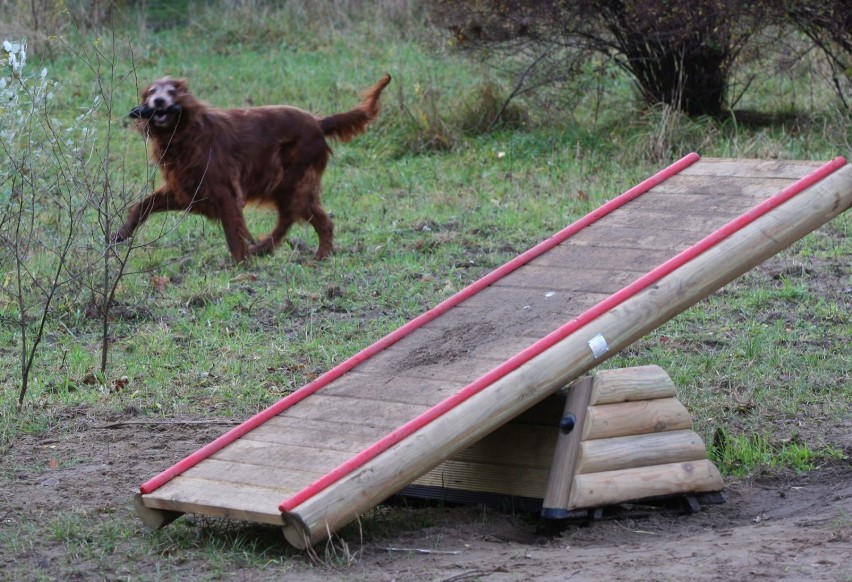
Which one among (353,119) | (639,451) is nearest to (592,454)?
(639,451)

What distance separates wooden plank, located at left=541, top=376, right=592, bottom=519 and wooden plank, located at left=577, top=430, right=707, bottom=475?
0.05 metres

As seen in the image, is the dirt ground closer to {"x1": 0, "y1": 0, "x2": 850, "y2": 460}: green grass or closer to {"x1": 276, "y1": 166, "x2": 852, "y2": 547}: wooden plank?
{"x1": 276, "y1": 166, "x2": 852, "y2": 547}: wooden plank

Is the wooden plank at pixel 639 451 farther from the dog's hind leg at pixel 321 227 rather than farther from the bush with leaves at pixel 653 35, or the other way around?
the bush with leaves at pixel 653 35

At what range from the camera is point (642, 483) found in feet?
13.5

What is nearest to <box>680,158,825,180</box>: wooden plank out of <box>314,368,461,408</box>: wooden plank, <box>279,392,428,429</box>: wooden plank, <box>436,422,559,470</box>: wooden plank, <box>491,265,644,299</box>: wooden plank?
<box>491,265,644,299</box>: wooden plank

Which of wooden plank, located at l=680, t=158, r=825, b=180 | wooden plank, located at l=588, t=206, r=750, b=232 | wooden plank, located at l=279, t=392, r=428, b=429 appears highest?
wooden plank, located at l=680, t=158, r=825, b=180

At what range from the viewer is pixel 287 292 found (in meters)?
7.21

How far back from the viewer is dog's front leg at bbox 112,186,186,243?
8.00 metres

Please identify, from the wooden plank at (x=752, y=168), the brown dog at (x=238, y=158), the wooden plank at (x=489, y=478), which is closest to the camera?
the wooden plank at (x=489, y=478)

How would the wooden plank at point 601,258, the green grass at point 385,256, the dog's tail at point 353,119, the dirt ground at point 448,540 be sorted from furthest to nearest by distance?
the dog's tail at point 353,119 → the green grass at point 385,256 → the wooden plank at point 601,258 → the dirt ground at point 448,540

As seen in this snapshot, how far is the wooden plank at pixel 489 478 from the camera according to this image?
4391 mm

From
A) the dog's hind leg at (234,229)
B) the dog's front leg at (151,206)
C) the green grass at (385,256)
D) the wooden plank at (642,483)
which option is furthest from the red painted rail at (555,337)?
the dog's front leg at (151,206)

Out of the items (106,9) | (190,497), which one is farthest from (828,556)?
(106,9)

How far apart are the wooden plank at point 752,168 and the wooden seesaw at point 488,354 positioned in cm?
1
